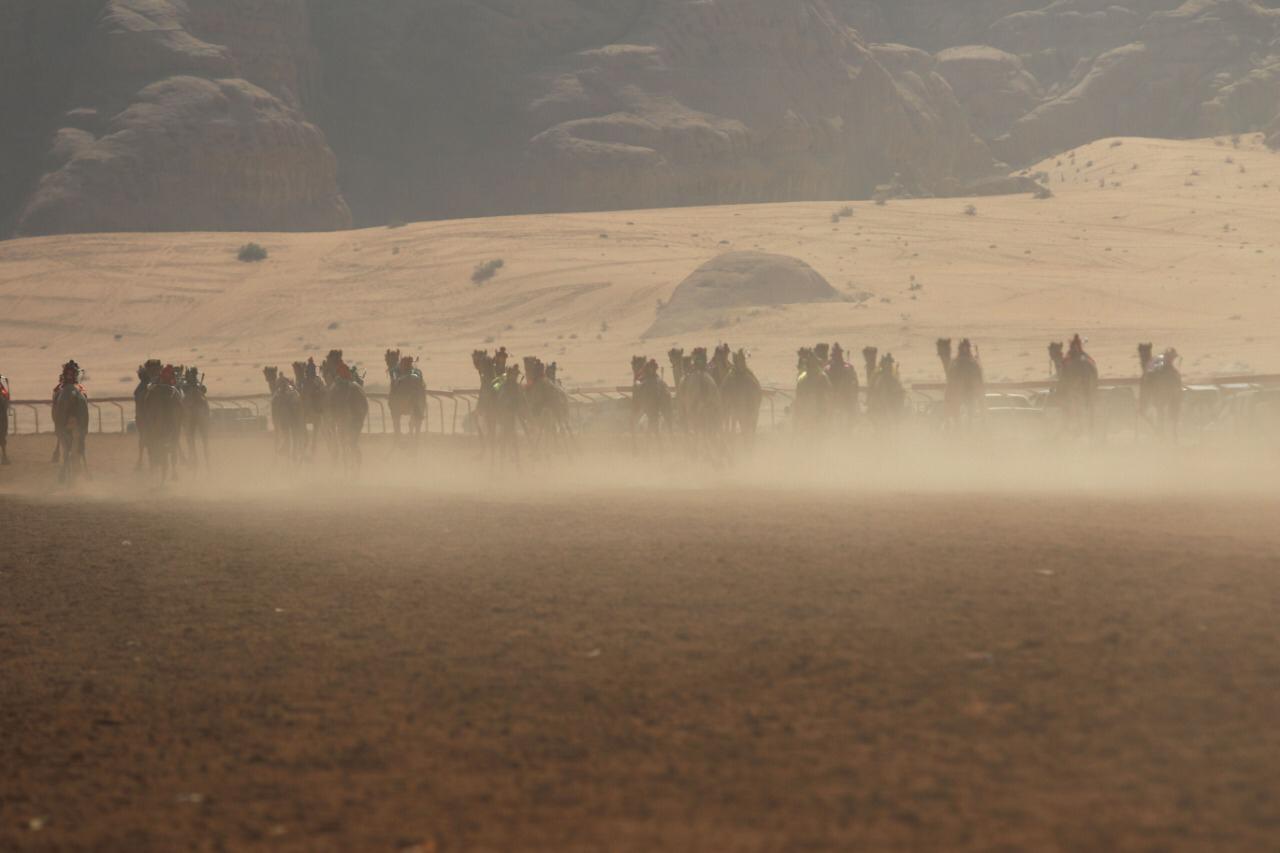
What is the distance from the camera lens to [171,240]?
80.1 metres

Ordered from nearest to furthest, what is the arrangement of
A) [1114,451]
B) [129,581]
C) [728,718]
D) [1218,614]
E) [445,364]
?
[728,718] → [1218,614] → [129,581] → [1114,451] → [445,364]

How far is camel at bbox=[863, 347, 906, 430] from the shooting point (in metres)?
26.5

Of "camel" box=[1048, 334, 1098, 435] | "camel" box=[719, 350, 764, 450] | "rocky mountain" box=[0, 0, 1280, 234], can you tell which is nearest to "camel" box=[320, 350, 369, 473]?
"camel" box=[719, 350, 764, 450]

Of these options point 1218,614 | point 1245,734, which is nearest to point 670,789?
point 1245,734

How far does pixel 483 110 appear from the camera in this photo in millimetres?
97375

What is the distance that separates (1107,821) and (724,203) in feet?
292

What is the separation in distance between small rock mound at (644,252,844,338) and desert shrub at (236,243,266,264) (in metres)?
25.4

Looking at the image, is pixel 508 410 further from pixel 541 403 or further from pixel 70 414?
pixel 70 414

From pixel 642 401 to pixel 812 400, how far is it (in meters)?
2.77

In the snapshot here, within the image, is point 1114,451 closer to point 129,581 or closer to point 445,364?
point 129,581

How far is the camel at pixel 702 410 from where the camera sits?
81.4 ft

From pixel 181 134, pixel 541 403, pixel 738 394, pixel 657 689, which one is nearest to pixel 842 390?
pixel 738 394

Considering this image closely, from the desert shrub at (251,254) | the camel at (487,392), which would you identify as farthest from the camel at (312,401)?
the desert shrub at (251,254)

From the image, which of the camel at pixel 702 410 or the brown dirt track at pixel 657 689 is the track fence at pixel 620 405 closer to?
the camel at pixel 702 410
